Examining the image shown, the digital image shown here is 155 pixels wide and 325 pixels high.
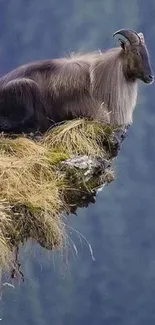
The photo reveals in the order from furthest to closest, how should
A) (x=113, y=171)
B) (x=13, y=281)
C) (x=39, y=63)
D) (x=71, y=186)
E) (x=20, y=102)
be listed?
1. (x=39, y=63)
2. (x=20, y=102)
3. (x=113, y=171)
4. (x=71, y=186)
5. (x=13, y=281)

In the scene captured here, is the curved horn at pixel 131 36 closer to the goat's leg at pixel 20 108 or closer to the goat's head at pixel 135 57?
the goat's head at pixel 135 57

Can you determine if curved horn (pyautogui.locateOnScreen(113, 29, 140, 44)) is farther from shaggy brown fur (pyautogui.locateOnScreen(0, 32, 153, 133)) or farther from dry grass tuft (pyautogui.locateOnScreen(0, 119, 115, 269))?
dry grass tuft (pyautogui.locateOnScreen(0, 119, 115, 269))

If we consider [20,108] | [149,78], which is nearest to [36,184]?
[20,108]

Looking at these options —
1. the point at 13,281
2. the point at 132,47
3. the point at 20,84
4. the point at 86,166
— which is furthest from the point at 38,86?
the point at 13,281

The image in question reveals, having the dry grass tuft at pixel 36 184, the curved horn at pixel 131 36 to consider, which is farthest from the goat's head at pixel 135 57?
the dry grass tuft at pixel 36 184

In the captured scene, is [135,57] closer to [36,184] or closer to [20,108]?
[20,108]

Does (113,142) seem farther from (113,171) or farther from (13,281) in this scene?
(13,281)
